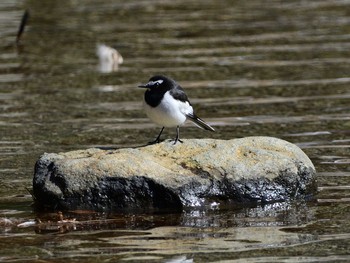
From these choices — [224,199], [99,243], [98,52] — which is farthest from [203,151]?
[98,52]

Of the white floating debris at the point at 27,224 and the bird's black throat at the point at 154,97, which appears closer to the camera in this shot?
the white floating debris at the point at 27,224

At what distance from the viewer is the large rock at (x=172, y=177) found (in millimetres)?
10336

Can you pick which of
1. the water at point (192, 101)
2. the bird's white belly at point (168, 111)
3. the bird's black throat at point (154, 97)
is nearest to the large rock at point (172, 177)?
the water at point (192, 101)

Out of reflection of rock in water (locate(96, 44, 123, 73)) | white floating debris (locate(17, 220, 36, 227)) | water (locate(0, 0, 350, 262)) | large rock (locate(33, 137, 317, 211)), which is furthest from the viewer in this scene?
reflection of rock in water (locate(96, 44, 123, 73))

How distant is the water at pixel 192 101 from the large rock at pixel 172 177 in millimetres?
169

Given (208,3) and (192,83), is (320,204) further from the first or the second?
(208,3)

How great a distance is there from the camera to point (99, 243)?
30.3 feet

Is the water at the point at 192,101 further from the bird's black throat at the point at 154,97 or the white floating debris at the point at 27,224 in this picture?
the bird's black throat at the point at 154,97

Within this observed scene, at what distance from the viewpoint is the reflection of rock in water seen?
18.8 meters

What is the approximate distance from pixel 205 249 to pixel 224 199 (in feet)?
5.66

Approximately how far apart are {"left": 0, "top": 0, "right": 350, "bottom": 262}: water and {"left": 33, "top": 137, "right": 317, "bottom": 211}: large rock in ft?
0.55

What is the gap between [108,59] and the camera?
62.1 ft

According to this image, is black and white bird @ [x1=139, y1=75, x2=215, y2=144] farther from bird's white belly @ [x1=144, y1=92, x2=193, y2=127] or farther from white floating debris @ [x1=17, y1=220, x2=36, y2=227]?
white floating debris @ [x1=17, y1=220, x2=36, y2=227]

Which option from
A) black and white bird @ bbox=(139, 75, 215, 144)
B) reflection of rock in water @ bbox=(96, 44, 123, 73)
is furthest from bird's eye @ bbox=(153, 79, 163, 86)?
reflection of rock in water @ bbox=(96, 44, 123, 73)
